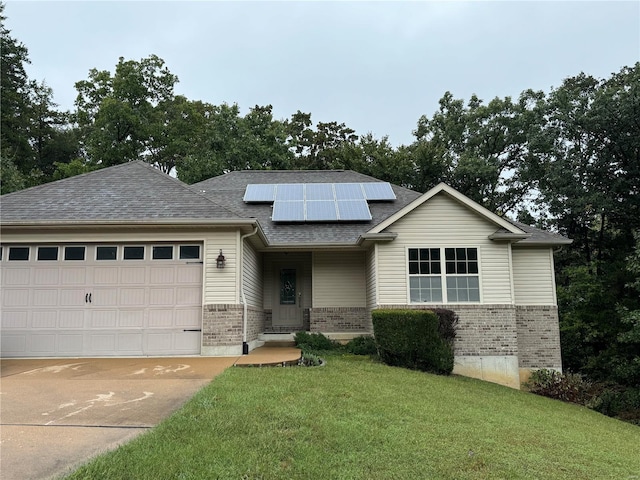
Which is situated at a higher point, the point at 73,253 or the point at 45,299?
the point at 73,253

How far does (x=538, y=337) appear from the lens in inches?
→ 460

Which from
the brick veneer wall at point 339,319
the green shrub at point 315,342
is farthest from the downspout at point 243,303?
the brick veneer wall at point 339,319

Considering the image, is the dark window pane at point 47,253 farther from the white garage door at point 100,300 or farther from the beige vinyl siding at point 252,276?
the beige vinyl siding at point 252,276

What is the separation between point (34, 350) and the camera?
9.60 m

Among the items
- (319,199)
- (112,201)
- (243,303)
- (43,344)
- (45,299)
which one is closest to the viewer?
(43,344)

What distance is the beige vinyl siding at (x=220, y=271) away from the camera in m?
9.82

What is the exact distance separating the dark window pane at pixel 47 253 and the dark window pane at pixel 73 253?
0.23 metres

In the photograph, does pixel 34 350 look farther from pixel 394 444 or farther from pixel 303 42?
pixel 303 42

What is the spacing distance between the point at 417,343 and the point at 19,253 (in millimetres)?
9372

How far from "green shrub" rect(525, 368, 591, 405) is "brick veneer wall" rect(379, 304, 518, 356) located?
1.30m

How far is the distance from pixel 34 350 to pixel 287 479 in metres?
8.80

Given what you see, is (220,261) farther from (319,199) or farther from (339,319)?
(319,199)

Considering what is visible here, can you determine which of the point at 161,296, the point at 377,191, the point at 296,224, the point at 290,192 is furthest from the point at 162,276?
the point at 377,191

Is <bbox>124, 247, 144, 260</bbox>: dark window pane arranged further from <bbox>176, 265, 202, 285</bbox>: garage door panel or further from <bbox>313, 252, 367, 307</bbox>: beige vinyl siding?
<bbox>313, 252, 367, 307</bbox>: beige vinyl siding
